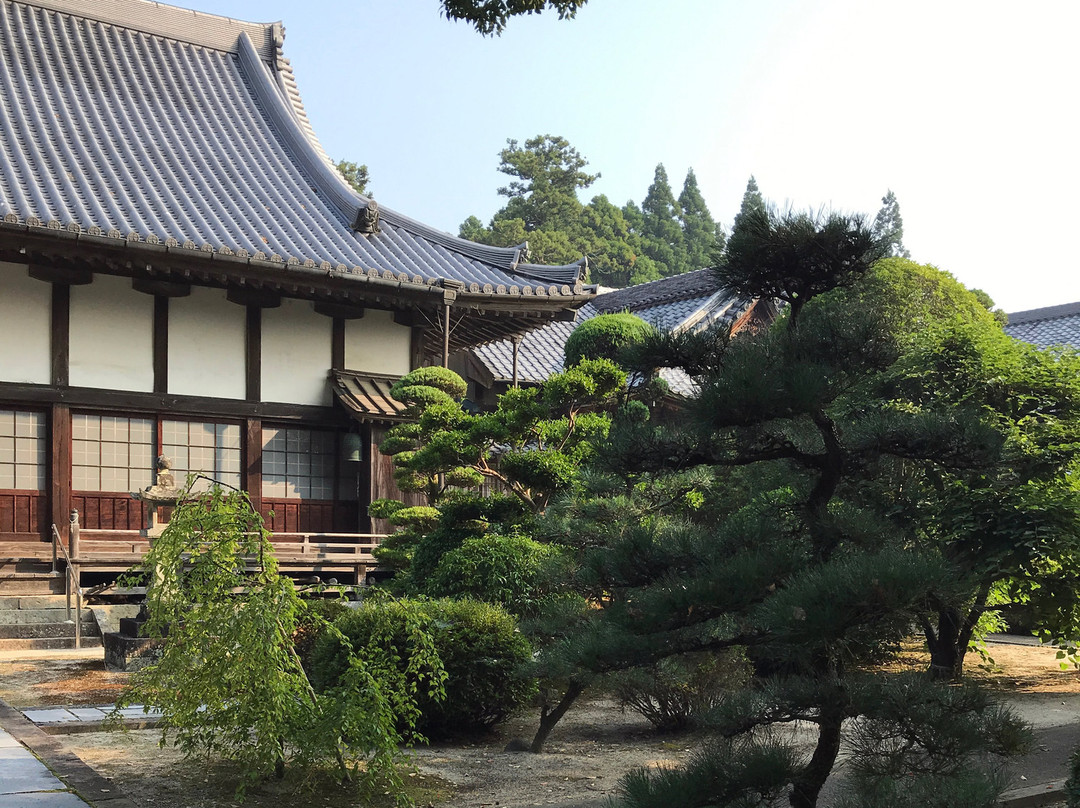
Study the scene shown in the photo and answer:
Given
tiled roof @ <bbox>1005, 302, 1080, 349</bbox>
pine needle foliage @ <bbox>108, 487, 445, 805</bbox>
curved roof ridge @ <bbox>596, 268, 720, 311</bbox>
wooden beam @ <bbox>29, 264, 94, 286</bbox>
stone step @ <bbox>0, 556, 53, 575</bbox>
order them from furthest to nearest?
curved roof ridge @ <bbox>596, 268, 720, 311</bbox>, tiled roof @ <bbox>1005, 302, 1080, 349</bbox>, wooden beam @ <bbox>29, 264, 94, 286</bbox>, stone step @ <bbox>0, 556, 53, 575</bbox>, pine needle foliage @ <bbox>108, 487, 445, 805</bbox>

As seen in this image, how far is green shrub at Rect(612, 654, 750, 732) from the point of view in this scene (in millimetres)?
7949

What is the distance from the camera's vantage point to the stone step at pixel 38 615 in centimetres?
1325

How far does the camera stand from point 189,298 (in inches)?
630

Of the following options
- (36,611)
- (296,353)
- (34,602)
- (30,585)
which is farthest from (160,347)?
(36,611)

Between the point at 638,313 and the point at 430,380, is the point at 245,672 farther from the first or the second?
the point at 638,313

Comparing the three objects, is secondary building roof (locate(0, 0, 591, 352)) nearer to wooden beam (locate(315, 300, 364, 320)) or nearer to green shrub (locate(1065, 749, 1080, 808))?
wooden beam (locate(315, 300, 364, 320))

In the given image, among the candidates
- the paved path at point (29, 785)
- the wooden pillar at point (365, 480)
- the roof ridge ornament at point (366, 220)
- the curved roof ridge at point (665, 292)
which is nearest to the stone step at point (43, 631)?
the wooden pillar at point (365, 480)

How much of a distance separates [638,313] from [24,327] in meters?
17.6

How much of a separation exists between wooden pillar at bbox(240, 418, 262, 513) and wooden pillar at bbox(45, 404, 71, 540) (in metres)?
2.54

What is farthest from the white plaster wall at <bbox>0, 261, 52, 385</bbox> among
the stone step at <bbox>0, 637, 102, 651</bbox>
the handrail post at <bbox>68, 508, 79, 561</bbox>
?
the stone step at <bbox>0, 637, 102, 651</bbox>

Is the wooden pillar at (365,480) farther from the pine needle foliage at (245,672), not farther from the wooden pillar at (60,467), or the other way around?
the pine needle foliage at (245,672)

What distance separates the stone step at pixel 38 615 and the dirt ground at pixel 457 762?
2.71 meters

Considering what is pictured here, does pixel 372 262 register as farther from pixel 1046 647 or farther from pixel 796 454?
pixel 796 454

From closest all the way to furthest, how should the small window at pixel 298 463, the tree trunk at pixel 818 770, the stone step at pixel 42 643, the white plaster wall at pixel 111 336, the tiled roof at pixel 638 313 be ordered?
the tree trunk at pixel 818 770, the stone step at pixel 42 643, the white plaster wall at pixel 111 336, the small window at pixel 298 463, the tiled roof at pixel 638 313
